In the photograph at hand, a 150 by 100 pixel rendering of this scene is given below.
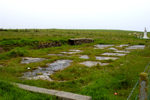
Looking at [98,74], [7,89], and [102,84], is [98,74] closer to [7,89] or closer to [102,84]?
[102,84]

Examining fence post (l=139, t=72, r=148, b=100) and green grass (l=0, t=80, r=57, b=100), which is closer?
fence post (l=139, t=72, r=148, b=100)

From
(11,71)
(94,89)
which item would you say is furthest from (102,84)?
(11,71)

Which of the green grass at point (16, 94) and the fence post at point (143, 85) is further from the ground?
the fence post at point (143, 85)

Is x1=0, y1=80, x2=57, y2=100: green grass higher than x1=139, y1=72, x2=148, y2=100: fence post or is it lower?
lower

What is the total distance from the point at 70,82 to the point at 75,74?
731 millimetres

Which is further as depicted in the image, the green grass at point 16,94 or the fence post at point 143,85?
the green grass at point 16,94

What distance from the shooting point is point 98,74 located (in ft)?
14.7

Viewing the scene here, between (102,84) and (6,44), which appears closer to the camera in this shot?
(102,84)

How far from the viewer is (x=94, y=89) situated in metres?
3.41

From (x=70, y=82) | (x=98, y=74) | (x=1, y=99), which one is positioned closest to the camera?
(x=1, y=99)

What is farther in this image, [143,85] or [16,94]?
[16,94]

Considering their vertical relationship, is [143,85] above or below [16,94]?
above

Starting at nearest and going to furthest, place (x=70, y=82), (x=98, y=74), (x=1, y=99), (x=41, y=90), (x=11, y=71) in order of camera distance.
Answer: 1. (x=1, y=99)
2. (x=41, y=90)
3. (x=70, y=82)
4. (x=98, y=74)
5. (x=11, y=71)

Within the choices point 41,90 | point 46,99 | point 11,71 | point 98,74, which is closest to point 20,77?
point 11,71
